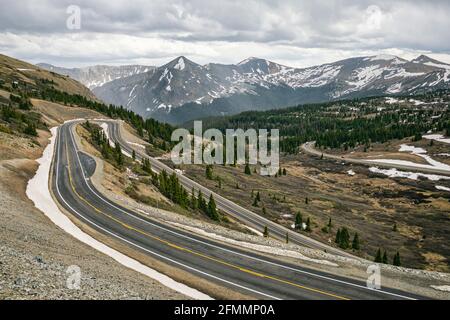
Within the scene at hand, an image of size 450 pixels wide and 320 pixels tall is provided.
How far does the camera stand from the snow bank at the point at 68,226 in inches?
994

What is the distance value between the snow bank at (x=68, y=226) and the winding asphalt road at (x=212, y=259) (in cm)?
162

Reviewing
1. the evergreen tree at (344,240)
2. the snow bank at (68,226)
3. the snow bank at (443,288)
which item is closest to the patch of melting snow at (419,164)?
the evergreen tree at (344,240)

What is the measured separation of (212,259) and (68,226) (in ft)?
51.6

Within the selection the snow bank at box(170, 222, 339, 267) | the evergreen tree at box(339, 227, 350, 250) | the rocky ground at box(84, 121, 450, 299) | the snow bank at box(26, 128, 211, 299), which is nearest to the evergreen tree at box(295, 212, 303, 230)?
the evergreen tree at box(339, 227, 350, 250)

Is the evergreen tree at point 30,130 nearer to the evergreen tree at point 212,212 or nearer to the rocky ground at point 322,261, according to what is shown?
the evergreen tree at point 212,212

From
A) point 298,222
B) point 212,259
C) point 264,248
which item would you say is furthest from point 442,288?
point 298,222

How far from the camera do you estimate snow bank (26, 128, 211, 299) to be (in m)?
25.3

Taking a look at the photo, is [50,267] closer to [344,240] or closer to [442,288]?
[442,288]

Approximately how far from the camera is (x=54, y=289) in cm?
1861

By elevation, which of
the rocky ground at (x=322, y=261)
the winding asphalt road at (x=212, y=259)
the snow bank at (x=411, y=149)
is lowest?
the snow bank at (x=411, y=149)

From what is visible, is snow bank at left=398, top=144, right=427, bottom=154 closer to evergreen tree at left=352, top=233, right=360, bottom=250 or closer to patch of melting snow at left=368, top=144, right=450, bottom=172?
patch of melting snow at left=368, top=144, right=450, bottom=172

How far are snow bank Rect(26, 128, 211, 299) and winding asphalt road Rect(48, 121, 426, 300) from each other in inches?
63.9

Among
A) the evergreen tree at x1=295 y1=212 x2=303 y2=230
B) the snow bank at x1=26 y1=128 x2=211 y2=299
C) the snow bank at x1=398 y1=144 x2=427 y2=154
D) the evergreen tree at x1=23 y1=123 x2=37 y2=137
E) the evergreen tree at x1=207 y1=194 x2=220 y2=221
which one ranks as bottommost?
the evergreen tree at x1=295 y1=212 x2=303 y2=230
